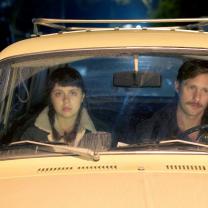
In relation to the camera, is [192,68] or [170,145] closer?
[170,145]

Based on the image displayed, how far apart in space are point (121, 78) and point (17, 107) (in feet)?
2.06

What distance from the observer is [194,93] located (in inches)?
164

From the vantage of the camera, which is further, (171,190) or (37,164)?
(37,164)

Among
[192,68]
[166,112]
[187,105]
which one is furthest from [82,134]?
[192,68]

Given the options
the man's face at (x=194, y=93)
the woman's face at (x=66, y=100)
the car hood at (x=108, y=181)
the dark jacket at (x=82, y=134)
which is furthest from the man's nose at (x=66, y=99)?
the man's face at (x=194, y=93)

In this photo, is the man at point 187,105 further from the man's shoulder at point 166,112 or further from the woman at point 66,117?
the woman at point 66,117

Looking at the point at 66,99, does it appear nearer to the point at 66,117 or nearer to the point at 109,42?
the point at 66,117

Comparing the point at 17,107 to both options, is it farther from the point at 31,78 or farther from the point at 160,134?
the point at 160,134

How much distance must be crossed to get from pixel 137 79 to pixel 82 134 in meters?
0.49

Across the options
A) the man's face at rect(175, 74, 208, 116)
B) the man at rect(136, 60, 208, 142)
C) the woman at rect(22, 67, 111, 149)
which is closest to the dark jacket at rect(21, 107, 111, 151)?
the woman at rect(22, 67, 111, 149)

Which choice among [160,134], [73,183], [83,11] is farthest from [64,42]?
[83,11]

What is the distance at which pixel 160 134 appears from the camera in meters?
3.94

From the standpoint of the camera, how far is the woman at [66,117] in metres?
3.95

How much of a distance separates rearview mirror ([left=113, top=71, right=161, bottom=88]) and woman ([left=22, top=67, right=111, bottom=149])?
23cm
